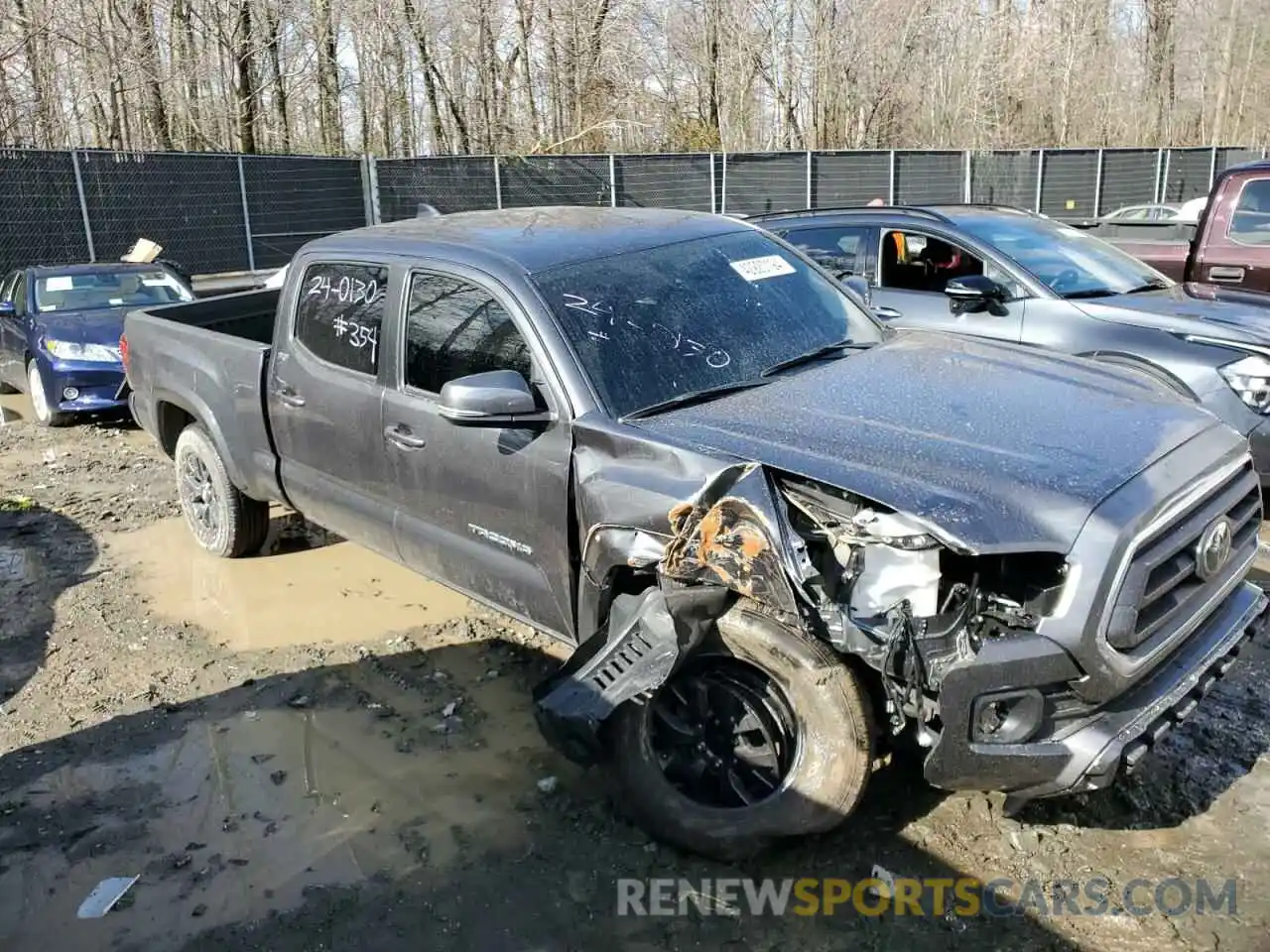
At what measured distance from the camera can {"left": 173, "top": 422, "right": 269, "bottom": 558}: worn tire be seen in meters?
5.63

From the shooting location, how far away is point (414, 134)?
2538 centimetres

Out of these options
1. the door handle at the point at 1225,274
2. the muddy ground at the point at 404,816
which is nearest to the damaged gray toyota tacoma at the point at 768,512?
the muddy ground at the point at 404,816

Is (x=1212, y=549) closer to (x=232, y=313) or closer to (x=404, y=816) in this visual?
(x=404, y=816)

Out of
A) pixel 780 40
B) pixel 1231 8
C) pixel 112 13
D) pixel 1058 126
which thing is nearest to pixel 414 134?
pixel 112 13

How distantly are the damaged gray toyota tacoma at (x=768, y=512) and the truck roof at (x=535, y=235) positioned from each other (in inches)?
1.0

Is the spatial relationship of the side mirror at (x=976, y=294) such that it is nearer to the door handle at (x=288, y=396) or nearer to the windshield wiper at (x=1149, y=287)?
the windshield wiper at (x=1149, y=287)

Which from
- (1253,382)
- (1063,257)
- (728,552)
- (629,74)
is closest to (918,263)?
(1063,257)

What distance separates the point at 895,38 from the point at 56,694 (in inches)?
1219

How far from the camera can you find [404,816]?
3.50 metres

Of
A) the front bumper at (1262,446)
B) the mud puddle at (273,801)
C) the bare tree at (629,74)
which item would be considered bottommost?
the mud puddle at (273,801)

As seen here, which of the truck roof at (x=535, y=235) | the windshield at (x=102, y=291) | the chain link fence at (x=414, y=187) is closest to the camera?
the truck roof at (x=535, y=235)

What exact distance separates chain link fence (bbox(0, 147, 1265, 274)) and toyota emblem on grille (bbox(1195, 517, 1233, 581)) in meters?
11.8

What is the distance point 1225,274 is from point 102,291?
9869 mm

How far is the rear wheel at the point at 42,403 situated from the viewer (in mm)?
9289
